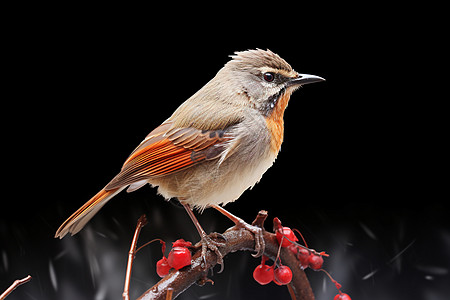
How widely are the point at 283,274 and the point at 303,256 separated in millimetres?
167

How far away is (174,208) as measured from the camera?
8.64 ft

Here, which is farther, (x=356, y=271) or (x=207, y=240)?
(x=356, y=271)

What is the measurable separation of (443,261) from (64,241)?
1.76 m

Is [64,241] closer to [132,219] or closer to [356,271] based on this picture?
[132,219]

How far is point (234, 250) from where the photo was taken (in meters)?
2.08

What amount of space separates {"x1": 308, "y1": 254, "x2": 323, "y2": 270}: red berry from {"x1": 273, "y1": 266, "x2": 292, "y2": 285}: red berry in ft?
0.47

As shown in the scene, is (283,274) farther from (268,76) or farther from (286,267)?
(268,76)

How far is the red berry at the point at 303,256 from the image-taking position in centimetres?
215

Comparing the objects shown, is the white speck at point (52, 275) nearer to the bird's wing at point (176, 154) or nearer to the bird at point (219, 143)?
the bird at point (219, 143)

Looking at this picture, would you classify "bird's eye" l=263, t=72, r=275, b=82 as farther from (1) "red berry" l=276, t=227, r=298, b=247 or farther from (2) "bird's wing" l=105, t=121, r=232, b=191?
(1) "red berry" l=276, t=227, r=298, b=247

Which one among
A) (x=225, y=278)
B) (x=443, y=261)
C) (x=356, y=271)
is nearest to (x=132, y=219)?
(x=225, y=278)

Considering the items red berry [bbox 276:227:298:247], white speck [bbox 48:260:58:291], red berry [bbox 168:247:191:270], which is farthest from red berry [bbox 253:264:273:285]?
white speck [bbox 48:260:58:291]

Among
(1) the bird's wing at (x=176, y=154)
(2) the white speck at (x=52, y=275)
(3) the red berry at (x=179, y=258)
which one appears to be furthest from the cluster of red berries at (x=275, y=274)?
(2) the white speck at (x=52, y=275)

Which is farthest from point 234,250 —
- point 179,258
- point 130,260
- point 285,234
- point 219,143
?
point 130,260
